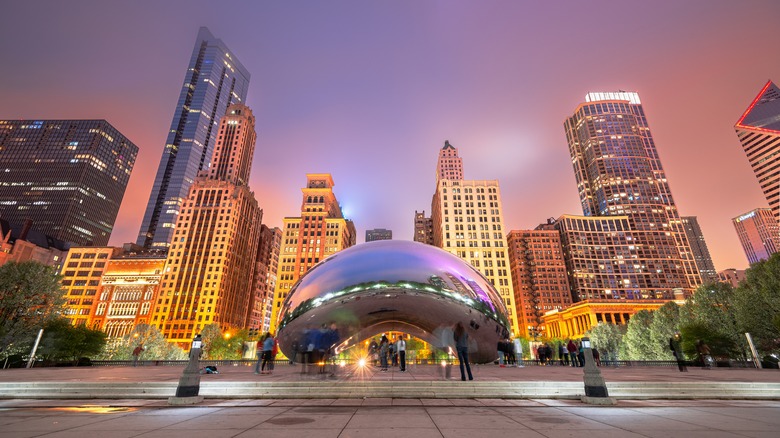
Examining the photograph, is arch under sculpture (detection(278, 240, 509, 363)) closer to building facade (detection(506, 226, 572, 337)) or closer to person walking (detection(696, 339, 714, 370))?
person walking (detection(696, 339, 714, 370))

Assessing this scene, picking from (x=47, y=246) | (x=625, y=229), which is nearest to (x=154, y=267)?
(x=47, y=246)

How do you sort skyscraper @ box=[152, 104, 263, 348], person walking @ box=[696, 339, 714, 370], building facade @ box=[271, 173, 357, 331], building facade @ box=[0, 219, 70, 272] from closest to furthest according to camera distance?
person walking @ box=[696, 339, 714, 370] → building facade @ box=[0, 219, 70, 272] → skyscraper @ box=[152, 104, 263, 348] → building facade @ box=[271, 173, 357, 331]

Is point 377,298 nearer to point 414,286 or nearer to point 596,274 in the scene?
point 414,286

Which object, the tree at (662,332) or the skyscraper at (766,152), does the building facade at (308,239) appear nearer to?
the tree at (662,332)

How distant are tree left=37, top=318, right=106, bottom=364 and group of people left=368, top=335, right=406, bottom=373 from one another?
90.2 feet

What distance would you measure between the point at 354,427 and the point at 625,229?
18739cm

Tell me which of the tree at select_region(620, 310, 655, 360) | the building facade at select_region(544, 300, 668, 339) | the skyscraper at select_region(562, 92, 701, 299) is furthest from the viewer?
the skyscraper at select_region(562, 92, 701, 299)

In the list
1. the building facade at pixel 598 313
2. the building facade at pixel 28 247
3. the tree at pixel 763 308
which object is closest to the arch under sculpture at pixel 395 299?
the tree at pixel 763 308

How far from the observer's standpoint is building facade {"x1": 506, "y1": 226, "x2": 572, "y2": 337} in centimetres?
14350

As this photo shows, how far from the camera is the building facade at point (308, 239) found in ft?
405

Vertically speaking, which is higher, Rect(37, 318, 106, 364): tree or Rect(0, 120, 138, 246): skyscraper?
Rect(0, 120, 138, 246): skyscraper

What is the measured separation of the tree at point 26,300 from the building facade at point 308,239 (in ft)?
281

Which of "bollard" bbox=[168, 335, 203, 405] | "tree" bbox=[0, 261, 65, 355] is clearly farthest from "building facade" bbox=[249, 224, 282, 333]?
"bollard" bbox=[168, 335, 203, 405]

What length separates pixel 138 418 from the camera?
6160mm
